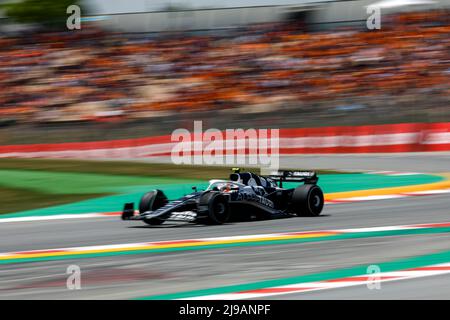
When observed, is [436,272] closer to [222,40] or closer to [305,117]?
[305,117]

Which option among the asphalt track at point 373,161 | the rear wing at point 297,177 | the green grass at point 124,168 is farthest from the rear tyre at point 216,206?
the asphalt track at point 373,161

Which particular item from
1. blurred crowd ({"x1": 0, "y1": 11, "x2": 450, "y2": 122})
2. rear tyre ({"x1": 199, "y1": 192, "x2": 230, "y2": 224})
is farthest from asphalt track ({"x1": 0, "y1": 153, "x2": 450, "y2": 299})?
blurred crowd ({"x1": 0, "y1": 11, "x2": 450, "y2": 122})

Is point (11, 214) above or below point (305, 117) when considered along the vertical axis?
below

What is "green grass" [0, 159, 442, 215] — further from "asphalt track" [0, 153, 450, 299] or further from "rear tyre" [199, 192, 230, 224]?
"rear tyre" [199, 192, 230, 224]

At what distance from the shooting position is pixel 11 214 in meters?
12.6

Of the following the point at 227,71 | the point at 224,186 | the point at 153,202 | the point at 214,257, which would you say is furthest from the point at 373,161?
the point at 214,257

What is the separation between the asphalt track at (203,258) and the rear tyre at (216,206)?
4.4 inches

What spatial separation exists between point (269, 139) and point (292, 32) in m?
7.27

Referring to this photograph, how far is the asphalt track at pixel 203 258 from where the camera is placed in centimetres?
643

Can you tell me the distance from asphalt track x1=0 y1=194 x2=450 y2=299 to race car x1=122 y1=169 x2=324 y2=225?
6.0 inches
